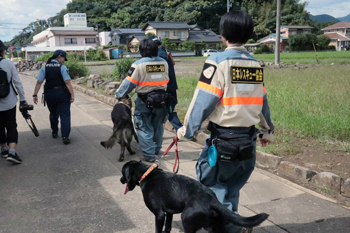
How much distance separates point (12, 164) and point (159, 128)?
2.52m

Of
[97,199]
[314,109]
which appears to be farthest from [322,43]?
[97,199]

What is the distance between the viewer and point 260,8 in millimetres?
79188

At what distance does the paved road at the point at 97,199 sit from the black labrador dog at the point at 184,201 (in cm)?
66

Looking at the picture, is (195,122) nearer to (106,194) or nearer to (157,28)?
(106,194)

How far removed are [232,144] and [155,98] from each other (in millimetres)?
2856

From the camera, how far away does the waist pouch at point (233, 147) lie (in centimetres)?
262

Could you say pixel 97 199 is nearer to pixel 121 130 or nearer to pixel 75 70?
pixel 121 130

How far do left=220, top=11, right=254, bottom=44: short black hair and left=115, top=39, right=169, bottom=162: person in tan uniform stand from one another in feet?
8.97

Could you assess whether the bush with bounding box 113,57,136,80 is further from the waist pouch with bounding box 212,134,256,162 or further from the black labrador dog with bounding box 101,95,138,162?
the waist pouch with bounding box 212,134,256,162

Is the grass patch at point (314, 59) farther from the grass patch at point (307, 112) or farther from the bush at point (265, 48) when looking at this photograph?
the bush at point (265, 48)

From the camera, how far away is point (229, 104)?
2623 millimetres

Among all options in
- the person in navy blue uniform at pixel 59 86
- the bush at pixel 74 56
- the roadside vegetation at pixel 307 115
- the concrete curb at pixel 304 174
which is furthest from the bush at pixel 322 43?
the concrete curb at pixel 304 174

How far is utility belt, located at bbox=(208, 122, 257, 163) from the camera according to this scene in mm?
2621

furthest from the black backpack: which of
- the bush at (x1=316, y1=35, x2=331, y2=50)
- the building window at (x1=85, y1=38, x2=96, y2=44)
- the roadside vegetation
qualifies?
the building window at (x1=85, y1=38, x2=96, y2=44)
